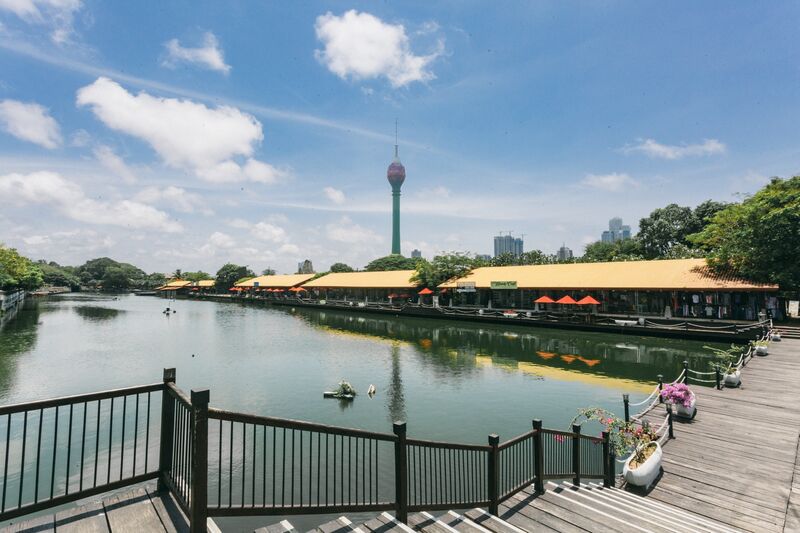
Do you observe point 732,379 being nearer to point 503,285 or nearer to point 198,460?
point 198,460

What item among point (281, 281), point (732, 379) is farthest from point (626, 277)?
point (281, 281)

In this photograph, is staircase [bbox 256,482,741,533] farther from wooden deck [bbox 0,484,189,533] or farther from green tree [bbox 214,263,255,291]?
green tree [bbox 214,263,255,291]

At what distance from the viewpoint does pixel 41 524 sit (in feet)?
10.1

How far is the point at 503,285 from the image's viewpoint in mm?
38281

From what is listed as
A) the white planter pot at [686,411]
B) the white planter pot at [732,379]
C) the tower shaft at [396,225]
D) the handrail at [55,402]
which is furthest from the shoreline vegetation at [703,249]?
the tower shaft at [396,225]

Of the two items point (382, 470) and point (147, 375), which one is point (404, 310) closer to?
point (147, 375)

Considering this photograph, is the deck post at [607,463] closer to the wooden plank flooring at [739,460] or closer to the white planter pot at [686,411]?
the wooden plank flooring at [739,460]

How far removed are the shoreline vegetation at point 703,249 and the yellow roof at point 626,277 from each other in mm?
1136

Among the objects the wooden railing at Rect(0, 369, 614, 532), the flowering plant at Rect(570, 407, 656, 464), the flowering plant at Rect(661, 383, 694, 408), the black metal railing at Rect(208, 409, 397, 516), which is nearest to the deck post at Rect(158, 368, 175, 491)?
the wooden railing at Rect(0, 369, 614, 532)

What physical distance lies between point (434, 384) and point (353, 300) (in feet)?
138

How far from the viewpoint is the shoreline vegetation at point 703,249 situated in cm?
2436

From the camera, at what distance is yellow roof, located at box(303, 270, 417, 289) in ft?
167

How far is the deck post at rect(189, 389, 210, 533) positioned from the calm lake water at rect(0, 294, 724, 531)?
209 inches

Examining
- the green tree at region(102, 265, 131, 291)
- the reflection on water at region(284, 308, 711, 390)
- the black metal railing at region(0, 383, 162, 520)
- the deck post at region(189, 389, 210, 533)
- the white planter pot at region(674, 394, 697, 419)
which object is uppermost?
the green tree at region(102, 265, 131, 291)
